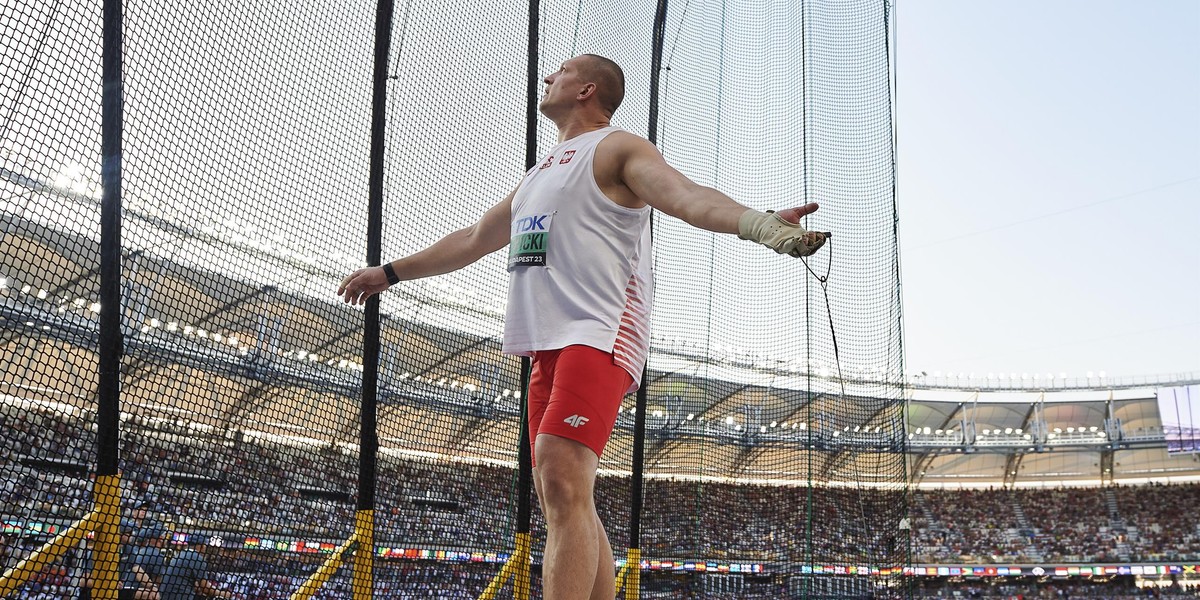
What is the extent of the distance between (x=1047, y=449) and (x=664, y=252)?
27.6 meters

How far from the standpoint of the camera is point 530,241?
1698 millimetres

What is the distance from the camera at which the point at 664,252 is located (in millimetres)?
4770

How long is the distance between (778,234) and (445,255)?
1.04 meters

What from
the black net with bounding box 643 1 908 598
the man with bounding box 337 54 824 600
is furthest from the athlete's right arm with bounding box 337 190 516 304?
the black net with bounding box 643 1 908 598

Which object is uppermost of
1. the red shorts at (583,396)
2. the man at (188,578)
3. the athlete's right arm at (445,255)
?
the athlete's right arm at (445,255)

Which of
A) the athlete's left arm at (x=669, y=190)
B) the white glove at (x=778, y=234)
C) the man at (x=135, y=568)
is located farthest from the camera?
the man at (x=135, y=568)

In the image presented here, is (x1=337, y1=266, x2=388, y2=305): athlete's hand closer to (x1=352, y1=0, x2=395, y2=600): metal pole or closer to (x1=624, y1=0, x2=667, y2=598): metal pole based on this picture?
(x1=352, y1=0, x2=395, y2=600): metal pole

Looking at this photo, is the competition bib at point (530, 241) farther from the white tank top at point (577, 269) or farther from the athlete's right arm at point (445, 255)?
the athlete's right arm at point (445, 255)

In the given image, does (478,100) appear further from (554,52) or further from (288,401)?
(288,401)

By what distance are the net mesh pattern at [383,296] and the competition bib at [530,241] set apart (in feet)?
2.44

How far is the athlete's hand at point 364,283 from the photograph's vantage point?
2018mm

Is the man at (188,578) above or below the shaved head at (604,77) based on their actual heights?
below

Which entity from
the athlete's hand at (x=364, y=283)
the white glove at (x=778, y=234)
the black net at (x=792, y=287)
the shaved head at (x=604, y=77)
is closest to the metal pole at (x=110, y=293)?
the athlete's hand at (x=364, y=283)

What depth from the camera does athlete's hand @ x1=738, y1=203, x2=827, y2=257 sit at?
117cm
